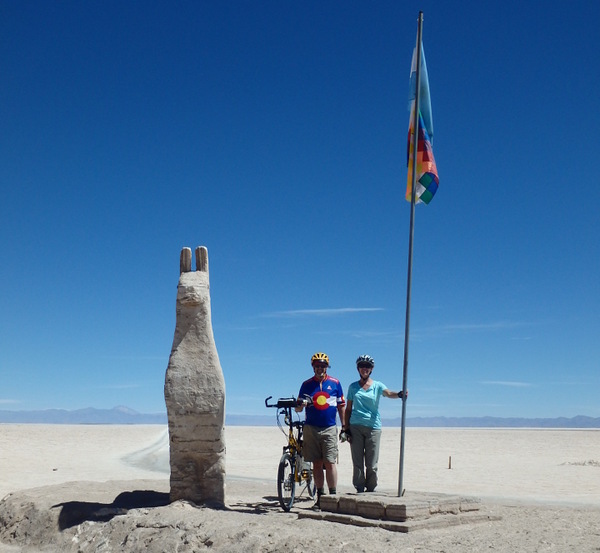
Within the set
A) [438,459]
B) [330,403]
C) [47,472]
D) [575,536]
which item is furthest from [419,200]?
[438,459]

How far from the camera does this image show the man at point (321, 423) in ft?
36.4

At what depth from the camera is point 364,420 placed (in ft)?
36.5

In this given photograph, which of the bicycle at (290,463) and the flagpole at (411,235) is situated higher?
the flagpole at (411,235)

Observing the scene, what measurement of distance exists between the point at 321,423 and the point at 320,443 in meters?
0.31

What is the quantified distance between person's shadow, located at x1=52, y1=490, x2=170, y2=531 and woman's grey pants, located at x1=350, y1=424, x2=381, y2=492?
3.23 metres

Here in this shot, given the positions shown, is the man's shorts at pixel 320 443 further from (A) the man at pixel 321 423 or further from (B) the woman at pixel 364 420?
(B) the woman at pixel 364 420

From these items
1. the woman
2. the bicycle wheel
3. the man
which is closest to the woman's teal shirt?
the woman

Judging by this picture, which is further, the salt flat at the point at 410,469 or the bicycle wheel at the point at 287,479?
the salt flat at the point at 410,469

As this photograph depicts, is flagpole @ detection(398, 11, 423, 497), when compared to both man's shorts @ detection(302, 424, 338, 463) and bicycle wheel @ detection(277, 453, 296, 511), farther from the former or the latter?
bicycle wheel @ detection(277, 453, 296, 511)

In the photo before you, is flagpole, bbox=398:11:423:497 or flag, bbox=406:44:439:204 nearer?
flagpole, bbox=398:11:423:497

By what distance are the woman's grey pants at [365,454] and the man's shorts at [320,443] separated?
340 mm

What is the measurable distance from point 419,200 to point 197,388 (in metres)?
4.78

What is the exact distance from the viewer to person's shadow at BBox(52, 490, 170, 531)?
37.5 ft

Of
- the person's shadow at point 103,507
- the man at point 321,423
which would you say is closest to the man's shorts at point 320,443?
the man at point 321,423
